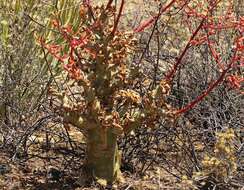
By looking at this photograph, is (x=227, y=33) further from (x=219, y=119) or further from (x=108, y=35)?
(x=108, y=35)

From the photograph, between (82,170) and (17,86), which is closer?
(82,170)

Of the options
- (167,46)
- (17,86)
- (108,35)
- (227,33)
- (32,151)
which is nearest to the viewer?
(108,35)

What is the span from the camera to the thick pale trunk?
10.7ft

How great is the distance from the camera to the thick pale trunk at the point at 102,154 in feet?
10.7

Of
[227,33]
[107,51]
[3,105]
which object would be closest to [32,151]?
[3,105]

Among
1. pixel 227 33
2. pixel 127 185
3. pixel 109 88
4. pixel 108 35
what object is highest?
pixel 227 33

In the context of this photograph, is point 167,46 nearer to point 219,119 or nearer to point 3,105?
point 219,119

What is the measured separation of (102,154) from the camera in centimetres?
331

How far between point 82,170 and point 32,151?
636 millimetres

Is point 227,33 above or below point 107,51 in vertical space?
above

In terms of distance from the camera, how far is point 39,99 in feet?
14.0

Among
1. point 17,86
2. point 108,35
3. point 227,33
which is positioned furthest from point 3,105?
point 227,33

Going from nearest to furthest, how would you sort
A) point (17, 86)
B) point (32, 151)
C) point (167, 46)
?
point (32, 151), point (17, 86), point (167, 46)

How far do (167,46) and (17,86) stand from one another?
2208 mm
